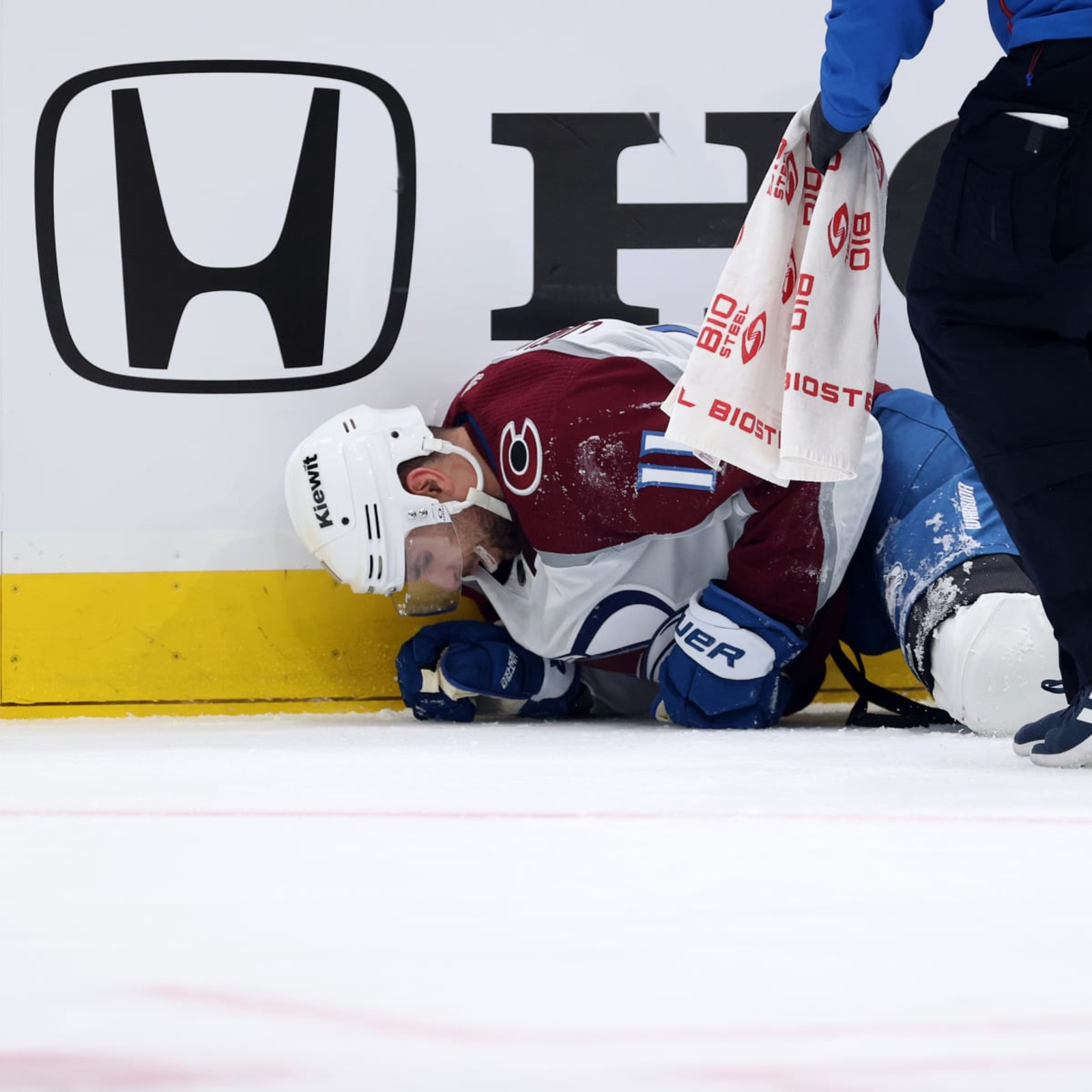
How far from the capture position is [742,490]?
2.20 m

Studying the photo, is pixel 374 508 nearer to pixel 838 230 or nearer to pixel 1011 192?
pixel 838 230

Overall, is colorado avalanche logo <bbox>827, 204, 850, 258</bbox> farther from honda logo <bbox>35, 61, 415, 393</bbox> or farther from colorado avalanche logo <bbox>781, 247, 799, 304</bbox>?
honda logo <bbox>35, 61, 415, 393</bbox>

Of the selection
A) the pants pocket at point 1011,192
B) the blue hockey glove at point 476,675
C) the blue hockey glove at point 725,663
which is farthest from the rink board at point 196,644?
the pants pocket at point 1011,192

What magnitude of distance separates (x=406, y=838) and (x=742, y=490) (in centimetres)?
140

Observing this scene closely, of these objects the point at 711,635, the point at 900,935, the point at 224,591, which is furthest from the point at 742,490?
the point at 900,935

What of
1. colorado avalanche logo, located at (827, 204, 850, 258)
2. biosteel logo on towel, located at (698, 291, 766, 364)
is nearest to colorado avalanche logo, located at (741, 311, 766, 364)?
biosteel logo on towel, located at (698, 291, 766, 364)

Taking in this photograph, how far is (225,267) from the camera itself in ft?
8.55

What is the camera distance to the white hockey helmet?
230 centimetres

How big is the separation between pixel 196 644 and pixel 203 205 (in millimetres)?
877

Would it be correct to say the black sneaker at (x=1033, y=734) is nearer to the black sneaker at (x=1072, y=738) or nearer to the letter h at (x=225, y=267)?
the black sneaker at (x=1072, y=738)

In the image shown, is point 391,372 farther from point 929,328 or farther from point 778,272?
point 929,328

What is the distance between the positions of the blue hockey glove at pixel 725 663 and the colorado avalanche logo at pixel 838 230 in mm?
714

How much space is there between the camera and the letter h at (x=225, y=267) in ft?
8.52

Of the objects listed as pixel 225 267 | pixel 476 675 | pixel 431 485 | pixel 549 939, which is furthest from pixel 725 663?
pixel 549 939
